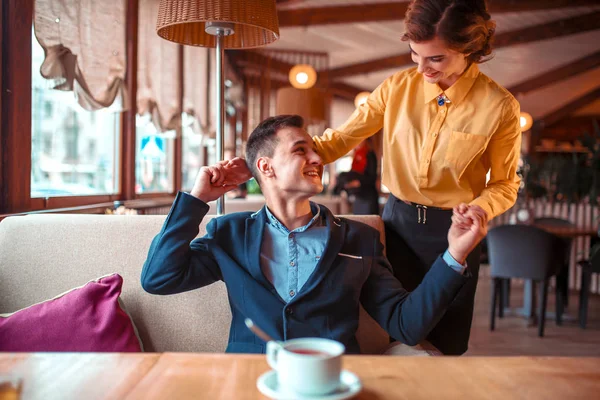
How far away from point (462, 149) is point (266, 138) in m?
0.63

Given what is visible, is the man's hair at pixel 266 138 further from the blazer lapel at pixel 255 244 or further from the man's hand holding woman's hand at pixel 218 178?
the blazer lapel at pixel 255 244

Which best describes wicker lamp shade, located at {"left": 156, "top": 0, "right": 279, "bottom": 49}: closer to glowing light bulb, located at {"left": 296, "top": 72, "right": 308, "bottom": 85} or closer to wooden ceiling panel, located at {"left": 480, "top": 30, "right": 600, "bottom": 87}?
glowing light bulb, located at {"left": 296, "top": 72, "right": 308, "bottom": 85}

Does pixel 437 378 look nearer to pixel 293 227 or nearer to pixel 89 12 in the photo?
pixel 293 227

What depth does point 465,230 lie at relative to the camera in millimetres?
1393

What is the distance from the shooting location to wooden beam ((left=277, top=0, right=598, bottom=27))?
22.8 feet

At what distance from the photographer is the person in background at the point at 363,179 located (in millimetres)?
6266

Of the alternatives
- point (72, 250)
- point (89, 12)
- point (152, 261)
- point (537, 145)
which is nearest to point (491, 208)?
point (152, 261)

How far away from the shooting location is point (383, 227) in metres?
2.00

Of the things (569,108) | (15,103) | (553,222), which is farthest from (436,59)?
(569,108)

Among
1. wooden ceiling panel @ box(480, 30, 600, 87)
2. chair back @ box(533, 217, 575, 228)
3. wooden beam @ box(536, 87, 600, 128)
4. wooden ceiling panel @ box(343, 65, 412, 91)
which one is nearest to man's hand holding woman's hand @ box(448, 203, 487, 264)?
chair back @ box(533, 217, 575, 228)

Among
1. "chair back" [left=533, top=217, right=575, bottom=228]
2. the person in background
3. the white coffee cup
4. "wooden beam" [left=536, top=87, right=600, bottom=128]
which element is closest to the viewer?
the white coffee cup

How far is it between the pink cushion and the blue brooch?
1171 millimetres

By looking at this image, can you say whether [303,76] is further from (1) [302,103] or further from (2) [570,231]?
(2) [570,231]

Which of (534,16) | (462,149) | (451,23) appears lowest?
(462,149)
